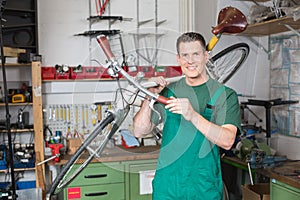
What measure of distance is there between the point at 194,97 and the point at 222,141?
0.24 m

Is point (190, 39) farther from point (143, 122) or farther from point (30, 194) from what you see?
point (30, 194)

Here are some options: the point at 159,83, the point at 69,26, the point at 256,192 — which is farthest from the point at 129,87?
the point at 69,26

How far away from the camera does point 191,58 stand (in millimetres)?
1677

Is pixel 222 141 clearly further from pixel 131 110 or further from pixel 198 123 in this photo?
pixel 131 110

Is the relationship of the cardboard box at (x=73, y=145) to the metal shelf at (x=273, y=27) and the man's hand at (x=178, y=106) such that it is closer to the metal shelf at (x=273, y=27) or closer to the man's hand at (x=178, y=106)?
the metal shelf at (x=273, y=27)

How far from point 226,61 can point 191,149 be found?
2.57ft

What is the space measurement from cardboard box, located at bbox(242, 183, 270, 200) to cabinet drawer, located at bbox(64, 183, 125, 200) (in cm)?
100

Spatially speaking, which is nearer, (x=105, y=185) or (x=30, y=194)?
(x=30, y=194)

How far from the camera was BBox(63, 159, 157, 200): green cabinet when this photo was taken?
3285 millimetres

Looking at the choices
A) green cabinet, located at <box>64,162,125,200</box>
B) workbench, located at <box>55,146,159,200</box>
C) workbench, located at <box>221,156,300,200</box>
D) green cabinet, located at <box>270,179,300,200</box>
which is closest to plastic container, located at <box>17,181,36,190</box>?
workbench, located at <box>55,146,159,200</box>

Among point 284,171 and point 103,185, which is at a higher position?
point 284,171

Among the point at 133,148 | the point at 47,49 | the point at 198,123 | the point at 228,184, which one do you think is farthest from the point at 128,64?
the point at 228,184

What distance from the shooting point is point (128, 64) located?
1.68 meters

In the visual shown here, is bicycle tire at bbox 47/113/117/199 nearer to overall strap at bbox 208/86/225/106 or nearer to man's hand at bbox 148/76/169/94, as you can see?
man's hand at bbox 148/76/169/94
